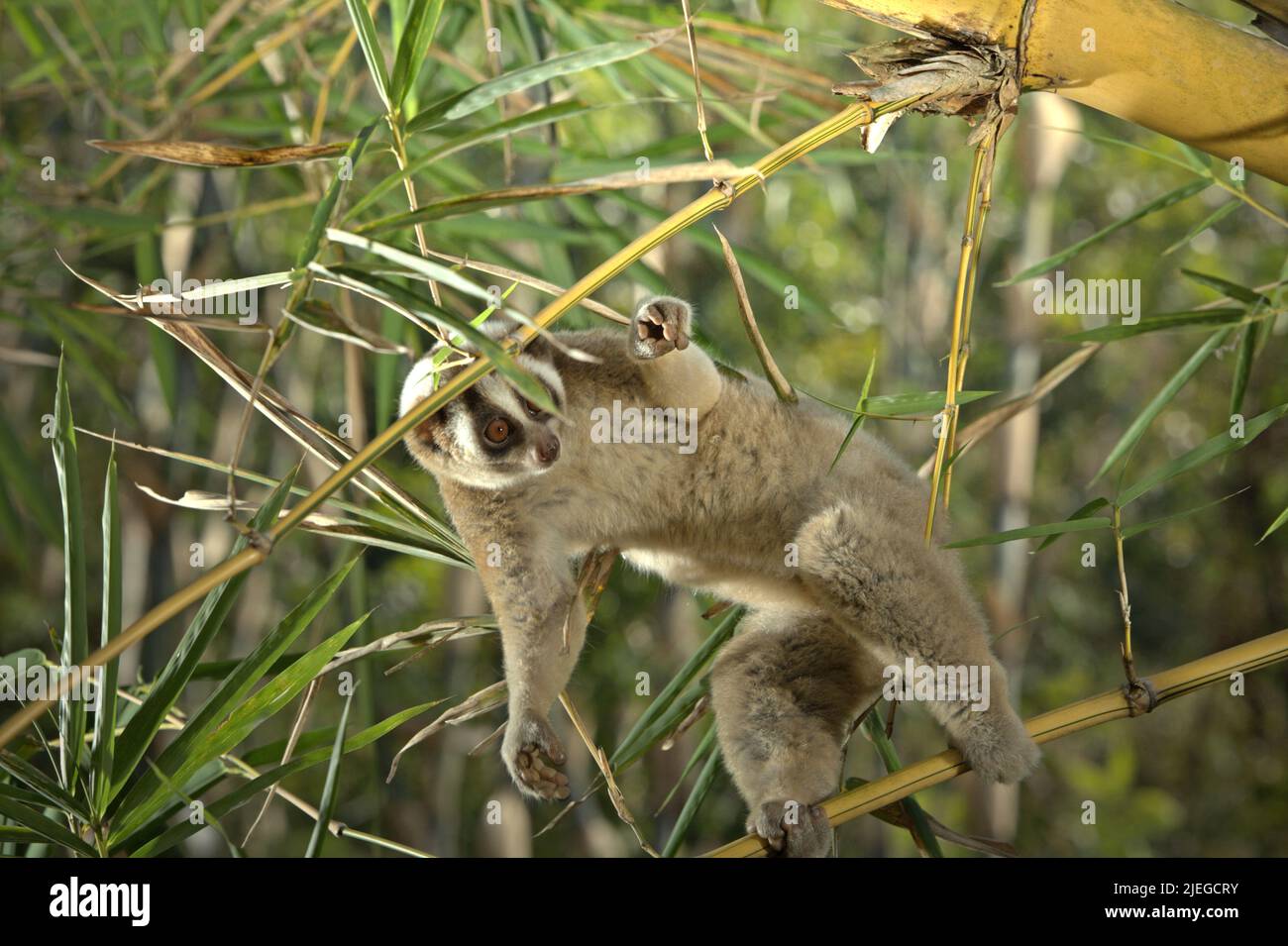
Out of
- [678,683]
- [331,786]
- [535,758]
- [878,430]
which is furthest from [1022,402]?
[878,430]

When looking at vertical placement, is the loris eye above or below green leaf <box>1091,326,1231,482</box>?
above

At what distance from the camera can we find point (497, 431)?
9.16 feet

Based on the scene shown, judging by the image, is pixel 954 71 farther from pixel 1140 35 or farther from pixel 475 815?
pixel 475 815

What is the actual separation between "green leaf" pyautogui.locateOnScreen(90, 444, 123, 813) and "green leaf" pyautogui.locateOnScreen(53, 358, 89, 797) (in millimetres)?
36

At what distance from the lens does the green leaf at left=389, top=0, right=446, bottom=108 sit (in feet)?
6.06

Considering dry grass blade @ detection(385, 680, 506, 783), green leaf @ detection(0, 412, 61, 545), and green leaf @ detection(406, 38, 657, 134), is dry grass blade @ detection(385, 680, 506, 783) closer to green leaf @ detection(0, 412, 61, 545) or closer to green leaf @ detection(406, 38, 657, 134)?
green leaf @ detection(406, 38, 657, 134)

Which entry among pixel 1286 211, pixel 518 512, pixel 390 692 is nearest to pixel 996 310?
pixel 1286 211

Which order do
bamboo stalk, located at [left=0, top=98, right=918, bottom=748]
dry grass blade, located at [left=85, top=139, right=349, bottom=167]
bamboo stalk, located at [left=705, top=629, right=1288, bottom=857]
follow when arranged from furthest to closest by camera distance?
bamboo stalk, located at [left=705, top=629, right=1288, bottom=857] → dry grass blade, located at [left=85, top=139, right=349, bottom=167] → bamboo stalk, located at [left=0, top=98, right=918, bottom=748]

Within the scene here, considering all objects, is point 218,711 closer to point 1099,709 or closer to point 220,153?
point 220,153

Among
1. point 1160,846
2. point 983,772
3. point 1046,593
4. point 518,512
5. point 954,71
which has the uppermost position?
point 1046,593

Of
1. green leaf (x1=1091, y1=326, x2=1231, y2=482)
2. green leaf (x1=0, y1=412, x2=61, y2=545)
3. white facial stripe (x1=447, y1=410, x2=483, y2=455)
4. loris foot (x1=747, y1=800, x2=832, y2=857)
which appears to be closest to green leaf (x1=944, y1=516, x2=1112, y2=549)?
green leaf (x1=1091, y1=326, x2=1231, y2=482)

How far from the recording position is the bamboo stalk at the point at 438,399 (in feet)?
4.40

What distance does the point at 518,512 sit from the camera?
2965 mm

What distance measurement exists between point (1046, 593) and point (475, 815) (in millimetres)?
6139
